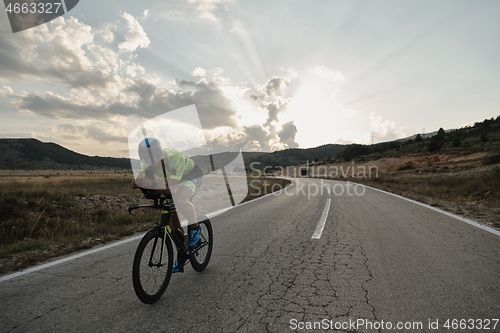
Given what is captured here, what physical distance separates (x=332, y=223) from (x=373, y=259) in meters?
2.96

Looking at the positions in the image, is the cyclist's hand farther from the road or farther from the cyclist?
the road

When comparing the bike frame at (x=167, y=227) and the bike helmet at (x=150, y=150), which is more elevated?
the bike helmet at (x=150, y=150)

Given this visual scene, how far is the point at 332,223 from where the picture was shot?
7.10 metres

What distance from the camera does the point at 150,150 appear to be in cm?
329

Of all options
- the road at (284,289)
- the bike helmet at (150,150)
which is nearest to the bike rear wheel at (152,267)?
→ the road at (284,289)

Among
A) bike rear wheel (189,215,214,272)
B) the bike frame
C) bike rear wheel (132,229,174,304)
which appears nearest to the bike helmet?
the bike frame

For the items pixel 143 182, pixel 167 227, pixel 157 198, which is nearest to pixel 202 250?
A: pixel 167 227

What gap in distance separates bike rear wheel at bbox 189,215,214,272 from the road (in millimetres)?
165

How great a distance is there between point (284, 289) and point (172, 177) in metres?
2.06

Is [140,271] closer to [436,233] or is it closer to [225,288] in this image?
[225,288]

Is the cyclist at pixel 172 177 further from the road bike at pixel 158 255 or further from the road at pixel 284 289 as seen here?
the road at pixel 284 289

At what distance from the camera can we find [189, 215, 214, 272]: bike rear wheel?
12.3ft

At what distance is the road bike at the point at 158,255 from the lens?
2887mm

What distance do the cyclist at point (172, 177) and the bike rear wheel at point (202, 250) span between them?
117 mm
